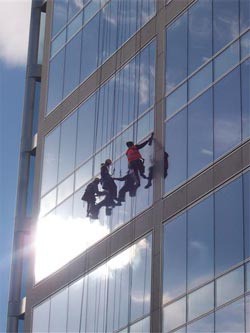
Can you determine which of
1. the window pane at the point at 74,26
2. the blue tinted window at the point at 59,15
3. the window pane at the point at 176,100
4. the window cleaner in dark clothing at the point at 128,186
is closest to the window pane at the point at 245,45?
the window pane at the point at 176,100

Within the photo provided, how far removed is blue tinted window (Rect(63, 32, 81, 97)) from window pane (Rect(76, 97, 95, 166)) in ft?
5.56

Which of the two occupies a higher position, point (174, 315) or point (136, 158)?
point (136, 158)

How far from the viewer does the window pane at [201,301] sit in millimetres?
34438

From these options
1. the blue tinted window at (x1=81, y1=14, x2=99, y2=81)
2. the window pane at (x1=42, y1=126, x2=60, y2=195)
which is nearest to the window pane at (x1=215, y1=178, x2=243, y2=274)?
the blue tinted window at (x1=81, y1=14, x2=99, y2=81)

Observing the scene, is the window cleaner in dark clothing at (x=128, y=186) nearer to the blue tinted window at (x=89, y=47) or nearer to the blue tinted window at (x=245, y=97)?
the blue tinted window at (x=245, y=97)

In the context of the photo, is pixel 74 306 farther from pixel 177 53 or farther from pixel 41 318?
pixel 177 53

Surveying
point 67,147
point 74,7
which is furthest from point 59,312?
point 74,7

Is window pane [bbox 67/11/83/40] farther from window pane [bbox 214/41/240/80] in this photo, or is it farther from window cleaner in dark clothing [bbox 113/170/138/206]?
window pane [bbox 214/41/240/80]

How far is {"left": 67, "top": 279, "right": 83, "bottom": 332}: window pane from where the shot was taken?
1609 inches

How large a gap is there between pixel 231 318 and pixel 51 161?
15312 millimetres

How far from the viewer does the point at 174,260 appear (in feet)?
120

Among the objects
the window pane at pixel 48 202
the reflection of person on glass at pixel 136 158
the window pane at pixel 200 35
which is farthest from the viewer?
the window pane at pixel 48 202

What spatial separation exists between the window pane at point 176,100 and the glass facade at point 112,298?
404cm

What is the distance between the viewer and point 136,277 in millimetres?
38312
